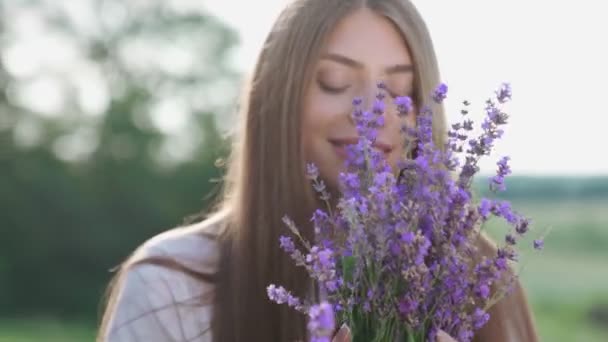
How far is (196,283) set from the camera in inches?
114

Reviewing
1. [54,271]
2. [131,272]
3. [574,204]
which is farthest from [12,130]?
[131,272]

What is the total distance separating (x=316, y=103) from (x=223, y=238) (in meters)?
0.46

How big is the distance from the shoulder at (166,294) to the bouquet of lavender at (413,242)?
0.89m

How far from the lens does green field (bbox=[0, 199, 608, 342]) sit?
15337mm

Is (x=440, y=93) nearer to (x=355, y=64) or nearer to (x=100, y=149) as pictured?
(x=355, y=64)

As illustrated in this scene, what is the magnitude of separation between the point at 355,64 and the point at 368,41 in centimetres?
7

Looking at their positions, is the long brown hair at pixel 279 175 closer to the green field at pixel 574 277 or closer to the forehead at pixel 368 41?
the forehead at pixel 368 41

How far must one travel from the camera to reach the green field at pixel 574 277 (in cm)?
1534

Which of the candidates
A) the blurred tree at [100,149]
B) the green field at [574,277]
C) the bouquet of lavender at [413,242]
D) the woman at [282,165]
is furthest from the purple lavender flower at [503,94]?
the blurred tree at [100,149]

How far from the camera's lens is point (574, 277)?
18500 millimetres

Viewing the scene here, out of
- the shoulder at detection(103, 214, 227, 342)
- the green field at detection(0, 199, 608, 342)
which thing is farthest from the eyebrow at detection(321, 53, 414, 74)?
the green field at detection(0, 199, 608, 342)

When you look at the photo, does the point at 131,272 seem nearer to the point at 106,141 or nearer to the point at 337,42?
the point at 337,42

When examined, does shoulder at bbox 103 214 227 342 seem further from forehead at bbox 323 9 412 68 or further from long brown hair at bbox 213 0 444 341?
forehead at bbox 323 9 412 68

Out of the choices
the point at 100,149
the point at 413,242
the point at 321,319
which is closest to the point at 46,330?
the point at 100,149
